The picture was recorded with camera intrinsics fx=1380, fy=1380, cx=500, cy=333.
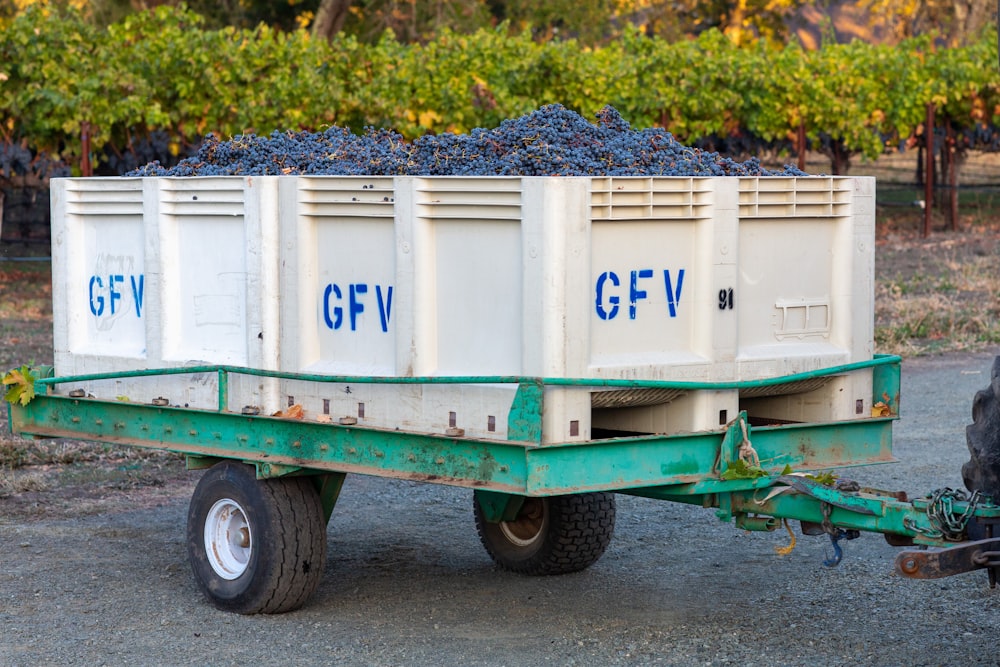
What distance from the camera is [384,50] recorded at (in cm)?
1762

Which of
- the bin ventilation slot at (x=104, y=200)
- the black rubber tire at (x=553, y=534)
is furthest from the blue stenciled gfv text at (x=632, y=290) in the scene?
the bin ventilation slot at (x=104, y=200)

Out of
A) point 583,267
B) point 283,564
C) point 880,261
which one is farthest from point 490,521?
point 880,261

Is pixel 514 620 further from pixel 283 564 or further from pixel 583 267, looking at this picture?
pixel 583 267

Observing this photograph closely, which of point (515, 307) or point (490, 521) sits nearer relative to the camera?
point (515, 307)

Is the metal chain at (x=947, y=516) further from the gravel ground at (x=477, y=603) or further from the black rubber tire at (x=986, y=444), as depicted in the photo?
the gravel ground at (x=477, y=603)

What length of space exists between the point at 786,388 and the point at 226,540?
234 centimetres

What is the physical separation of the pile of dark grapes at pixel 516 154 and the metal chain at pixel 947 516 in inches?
56.8

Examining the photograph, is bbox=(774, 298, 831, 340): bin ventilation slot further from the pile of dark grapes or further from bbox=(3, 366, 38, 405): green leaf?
bbox=(3, 366, 38, 405): green leaf

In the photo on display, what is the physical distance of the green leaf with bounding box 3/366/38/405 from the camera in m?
6.00

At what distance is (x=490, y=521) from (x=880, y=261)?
537 inches

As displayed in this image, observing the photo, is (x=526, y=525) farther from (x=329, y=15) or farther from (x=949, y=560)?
(x=329, y=15)

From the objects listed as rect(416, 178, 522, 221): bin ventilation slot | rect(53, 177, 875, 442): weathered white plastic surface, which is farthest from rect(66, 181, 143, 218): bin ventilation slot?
rect(416, 178, 522, 221): bin ventilation slot

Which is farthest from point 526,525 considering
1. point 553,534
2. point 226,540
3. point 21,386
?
point 21,386

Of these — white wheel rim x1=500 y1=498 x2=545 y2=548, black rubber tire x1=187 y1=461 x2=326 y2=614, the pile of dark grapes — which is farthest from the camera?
white wheel rim x1=500 y1=498 x2=545 y2=548
